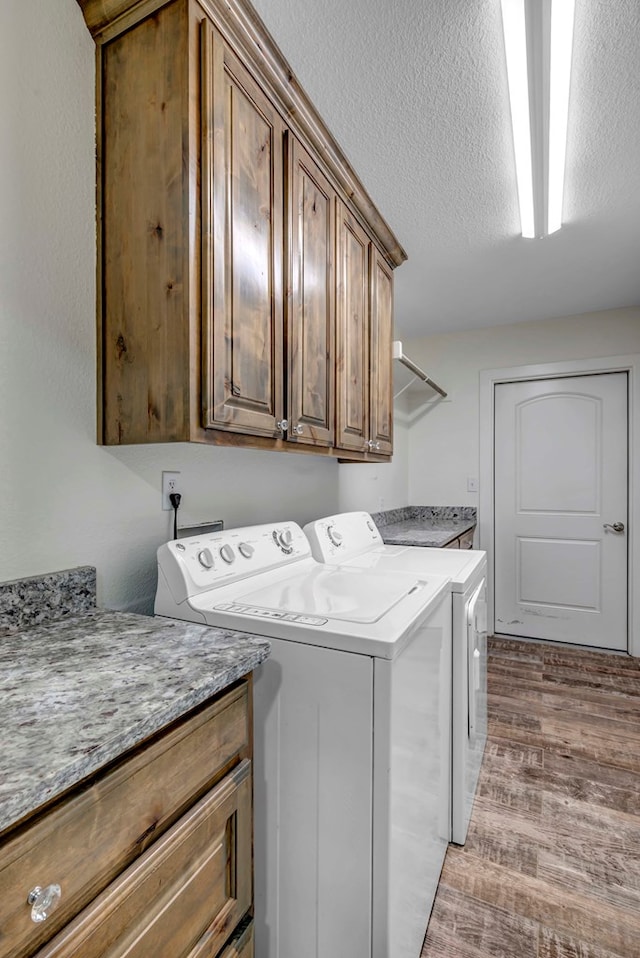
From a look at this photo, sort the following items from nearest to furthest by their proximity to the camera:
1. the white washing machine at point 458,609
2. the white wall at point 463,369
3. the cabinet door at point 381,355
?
the white washing machine at point 458,609 → the cabinet door at point 381,355 → the white wall at point 463,369

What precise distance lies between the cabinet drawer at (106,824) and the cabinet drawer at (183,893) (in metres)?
0.02

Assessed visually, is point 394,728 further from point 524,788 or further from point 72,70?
point 72,70

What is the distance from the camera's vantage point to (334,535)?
195cm

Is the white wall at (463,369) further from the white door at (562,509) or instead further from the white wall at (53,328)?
the white wall at (53,328)

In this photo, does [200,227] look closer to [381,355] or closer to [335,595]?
[335,595]

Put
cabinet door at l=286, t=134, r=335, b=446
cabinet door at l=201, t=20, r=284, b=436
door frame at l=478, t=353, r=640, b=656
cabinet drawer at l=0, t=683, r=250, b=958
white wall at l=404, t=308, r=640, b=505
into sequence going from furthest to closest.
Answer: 1. white wall at l=404, t=308, r=640, b=505
2. door frame at l=478, t=353, r=640, b=656
3. cabinet door at l=286, t=134, r=335, b=446
4. cabinet door at l=201, t=20, r=284, b=436
5. cabinet drawer at l=0, t=683, r=250, b=958

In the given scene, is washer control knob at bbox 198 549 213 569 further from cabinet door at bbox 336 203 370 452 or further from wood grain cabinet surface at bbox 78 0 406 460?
cabinet door at bbox 336 203 370 452

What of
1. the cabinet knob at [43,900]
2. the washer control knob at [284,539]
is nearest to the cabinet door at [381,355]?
the washer control knob at [284,539]

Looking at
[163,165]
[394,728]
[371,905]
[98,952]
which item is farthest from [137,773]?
[163,165]

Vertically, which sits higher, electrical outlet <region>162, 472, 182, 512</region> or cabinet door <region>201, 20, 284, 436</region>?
cabinet door <region>201, 20, 284, 436</region>

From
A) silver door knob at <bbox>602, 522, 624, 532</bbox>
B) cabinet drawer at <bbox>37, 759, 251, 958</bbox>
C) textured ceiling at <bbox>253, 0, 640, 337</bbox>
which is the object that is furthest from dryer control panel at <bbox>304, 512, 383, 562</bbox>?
silver door knob at <bbox>602, 522, 624, 532</bbox>

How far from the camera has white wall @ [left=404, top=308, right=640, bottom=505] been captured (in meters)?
3.32

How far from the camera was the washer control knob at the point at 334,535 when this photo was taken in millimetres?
1926

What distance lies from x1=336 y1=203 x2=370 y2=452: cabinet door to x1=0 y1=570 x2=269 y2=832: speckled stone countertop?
0.97 metres
